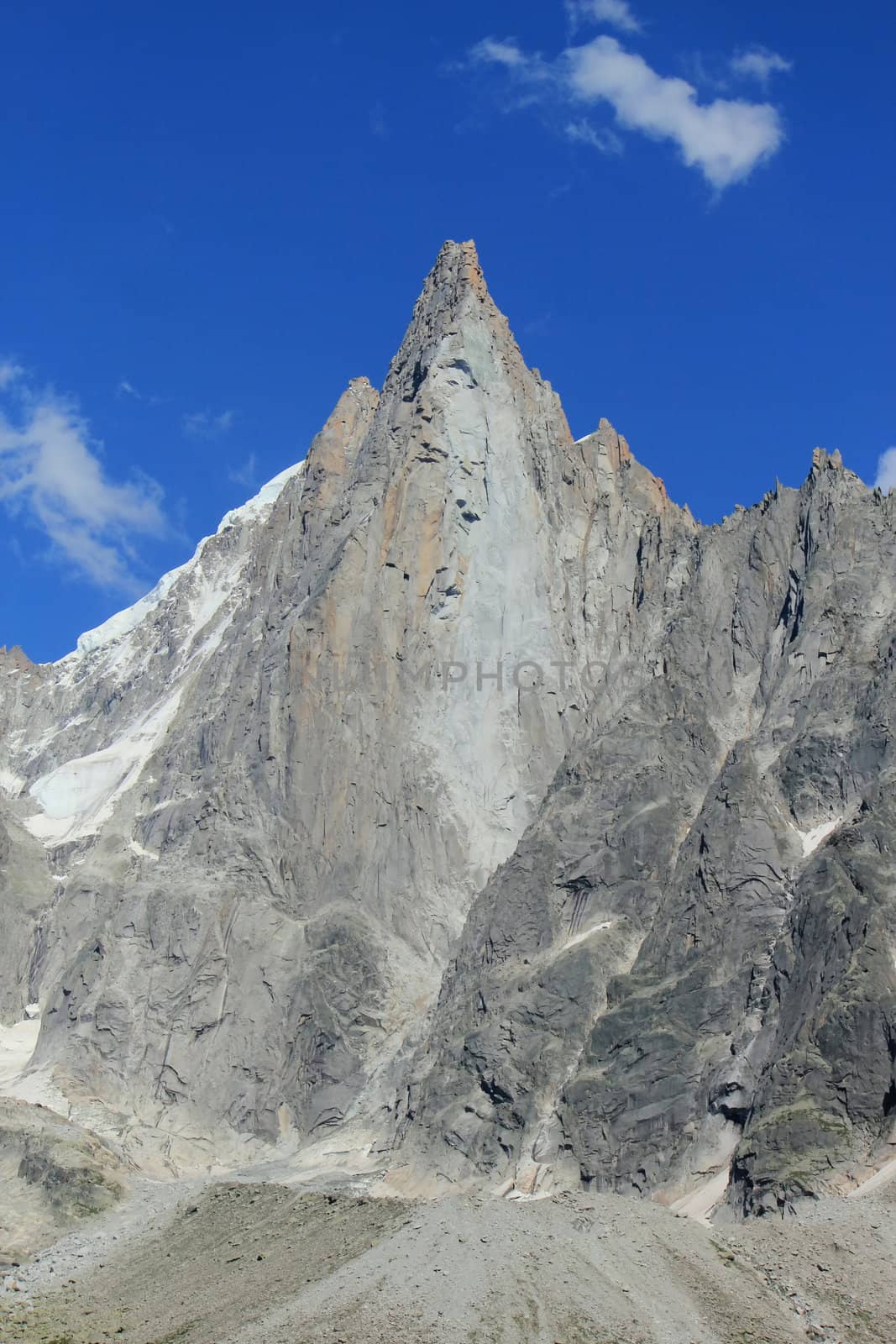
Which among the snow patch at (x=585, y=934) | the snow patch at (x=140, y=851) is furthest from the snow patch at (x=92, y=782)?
the snow patch at (x=585, y=934)

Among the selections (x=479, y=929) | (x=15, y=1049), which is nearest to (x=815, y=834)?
(x=479, y=929)

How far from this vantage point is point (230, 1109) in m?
97.0

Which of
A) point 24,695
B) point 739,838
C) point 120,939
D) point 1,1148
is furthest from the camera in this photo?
point 24,695

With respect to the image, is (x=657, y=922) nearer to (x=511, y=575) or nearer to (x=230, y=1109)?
(x=230, y=1109)

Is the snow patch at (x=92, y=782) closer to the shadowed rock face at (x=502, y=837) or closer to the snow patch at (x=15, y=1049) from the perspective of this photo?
the shadowed rock face at (x=502, y=837)

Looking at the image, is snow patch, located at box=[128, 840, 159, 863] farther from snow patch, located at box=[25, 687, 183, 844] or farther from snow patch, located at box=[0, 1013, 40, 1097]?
snow patch, located at box=[25, 687, 183, 844]

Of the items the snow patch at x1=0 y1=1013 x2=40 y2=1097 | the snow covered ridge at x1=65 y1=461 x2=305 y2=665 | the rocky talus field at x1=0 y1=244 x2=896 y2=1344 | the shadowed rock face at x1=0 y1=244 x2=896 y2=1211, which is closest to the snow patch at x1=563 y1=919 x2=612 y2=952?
the rocky talus field at x1=0 y1=244 x2=896 y2=1344

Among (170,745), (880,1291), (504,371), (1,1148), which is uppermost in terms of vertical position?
(504,371)

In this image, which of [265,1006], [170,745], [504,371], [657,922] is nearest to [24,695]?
[170,745]

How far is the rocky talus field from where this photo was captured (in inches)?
2376

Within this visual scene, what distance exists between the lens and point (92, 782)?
148250 millimetres

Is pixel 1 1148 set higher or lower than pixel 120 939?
lower

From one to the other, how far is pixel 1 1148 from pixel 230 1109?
11.8 m

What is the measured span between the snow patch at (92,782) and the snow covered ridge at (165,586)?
1663cm
